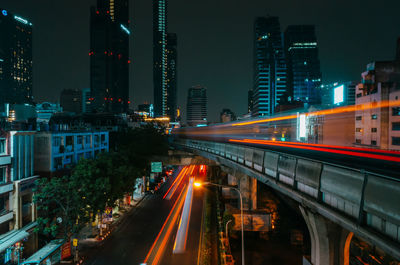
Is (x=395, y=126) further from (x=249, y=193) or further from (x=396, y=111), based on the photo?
(x=249, y=193)

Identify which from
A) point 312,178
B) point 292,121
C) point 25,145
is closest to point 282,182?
point 312,178

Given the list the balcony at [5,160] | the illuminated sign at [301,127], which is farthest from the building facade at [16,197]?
the illuminated sign at [301,127]

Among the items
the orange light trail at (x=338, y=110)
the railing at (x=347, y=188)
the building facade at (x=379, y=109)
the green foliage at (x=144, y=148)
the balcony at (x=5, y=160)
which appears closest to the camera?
the railing at (x=347, y=188)

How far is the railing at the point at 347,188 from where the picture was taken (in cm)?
588

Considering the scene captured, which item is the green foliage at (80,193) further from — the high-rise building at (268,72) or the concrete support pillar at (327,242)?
the high-rise building at (268,72)

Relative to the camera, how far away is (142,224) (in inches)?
1045

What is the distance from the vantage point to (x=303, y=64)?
561ft

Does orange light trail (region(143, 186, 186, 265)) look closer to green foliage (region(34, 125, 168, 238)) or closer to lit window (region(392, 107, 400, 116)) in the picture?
green foliage (region(34, 125, 168, 238))

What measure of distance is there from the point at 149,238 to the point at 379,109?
38.0 metres

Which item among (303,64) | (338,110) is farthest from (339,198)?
(303,64)

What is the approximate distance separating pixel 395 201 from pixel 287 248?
18602 millimetres

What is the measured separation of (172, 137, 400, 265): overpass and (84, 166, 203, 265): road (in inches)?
461

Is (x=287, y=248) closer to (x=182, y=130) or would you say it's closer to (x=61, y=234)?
(x=61, y=234)

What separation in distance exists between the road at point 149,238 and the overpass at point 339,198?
11.7 meters
